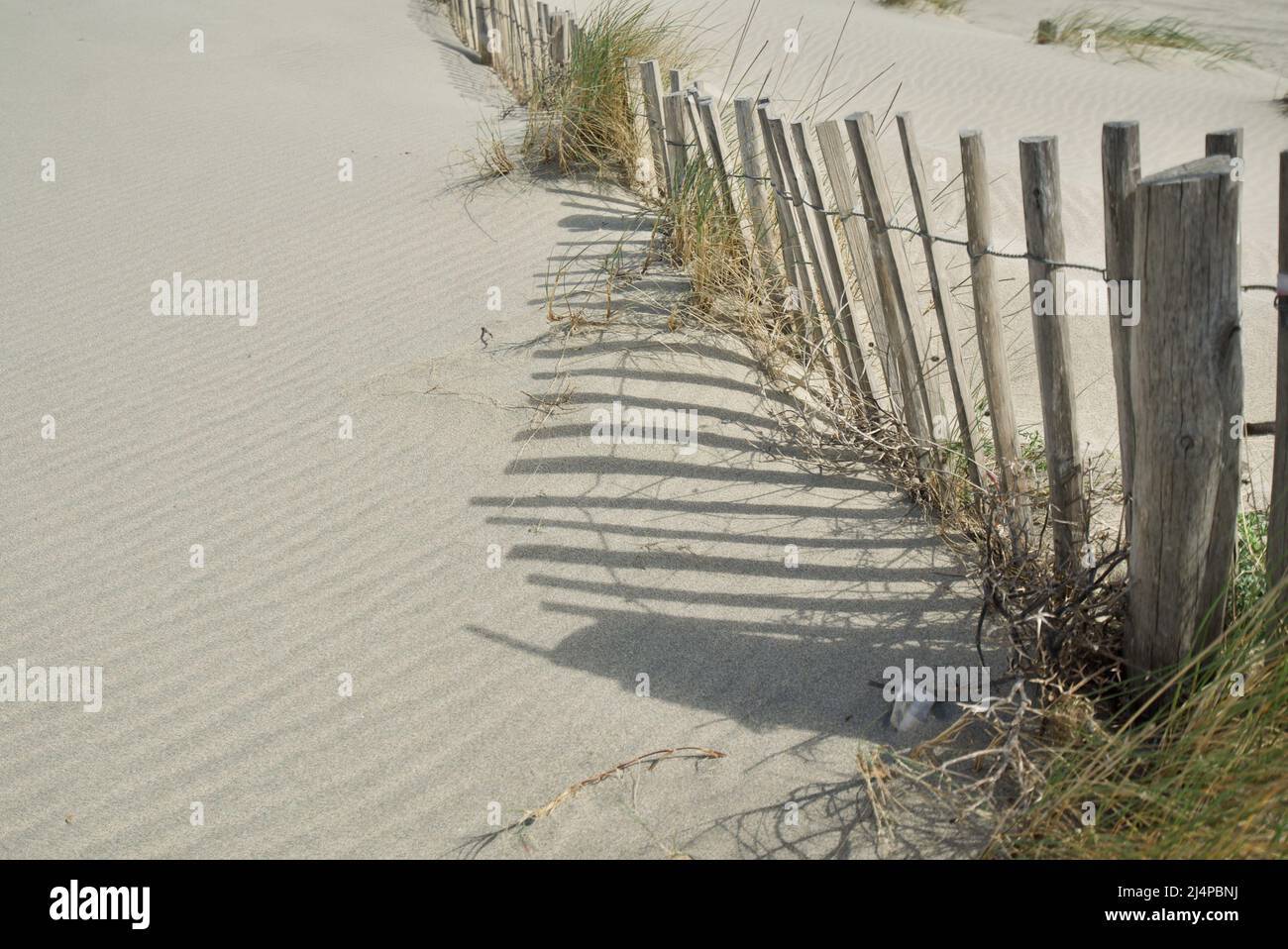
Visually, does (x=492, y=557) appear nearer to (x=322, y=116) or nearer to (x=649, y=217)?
(x=649, y=217)

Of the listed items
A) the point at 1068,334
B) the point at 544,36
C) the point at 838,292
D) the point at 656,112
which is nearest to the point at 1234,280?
the point at 1068,334

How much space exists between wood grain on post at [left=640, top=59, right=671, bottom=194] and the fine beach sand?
0.33 metres

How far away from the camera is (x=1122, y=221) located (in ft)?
7.30

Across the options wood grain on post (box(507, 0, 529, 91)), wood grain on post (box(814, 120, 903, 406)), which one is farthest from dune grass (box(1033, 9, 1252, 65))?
wood grain on post (box(814, 120, 903, 406))

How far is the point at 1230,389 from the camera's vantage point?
206cm

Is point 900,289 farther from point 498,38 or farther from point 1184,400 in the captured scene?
point 498,38

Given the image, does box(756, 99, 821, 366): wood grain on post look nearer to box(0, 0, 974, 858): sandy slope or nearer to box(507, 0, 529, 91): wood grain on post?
box(0, 0, 974, 858): sandy slope

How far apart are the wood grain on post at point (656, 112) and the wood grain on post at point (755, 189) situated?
0.69 m

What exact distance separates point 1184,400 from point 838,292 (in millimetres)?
1645

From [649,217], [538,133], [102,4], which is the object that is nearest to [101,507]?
[649,217]

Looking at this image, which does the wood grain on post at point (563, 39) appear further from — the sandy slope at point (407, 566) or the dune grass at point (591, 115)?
the sandy slope at point (407, 566)

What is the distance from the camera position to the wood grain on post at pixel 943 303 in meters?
2.85

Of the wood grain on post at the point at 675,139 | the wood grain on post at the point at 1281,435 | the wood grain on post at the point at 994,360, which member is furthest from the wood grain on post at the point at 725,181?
the wood grain on post at the point at 1281,435
